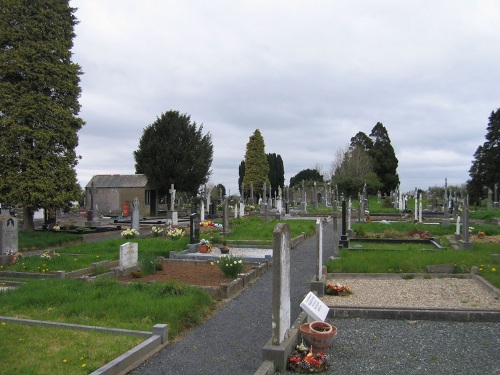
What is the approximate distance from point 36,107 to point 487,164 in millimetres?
46375

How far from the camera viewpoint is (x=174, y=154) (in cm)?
4131

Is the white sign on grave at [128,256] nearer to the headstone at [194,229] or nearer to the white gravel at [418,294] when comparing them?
the headstone at [194,229]

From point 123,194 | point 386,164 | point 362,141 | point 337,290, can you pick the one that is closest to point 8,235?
point 337,290

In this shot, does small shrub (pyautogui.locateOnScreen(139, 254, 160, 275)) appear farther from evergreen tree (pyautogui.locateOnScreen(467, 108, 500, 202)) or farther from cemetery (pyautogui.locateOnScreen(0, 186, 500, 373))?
evergreen tree (pyautogui.locateOnScreen(467, 108, 500, 202))

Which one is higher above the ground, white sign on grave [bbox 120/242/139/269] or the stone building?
the stone building

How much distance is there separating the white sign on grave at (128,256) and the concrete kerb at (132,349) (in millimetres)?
4224

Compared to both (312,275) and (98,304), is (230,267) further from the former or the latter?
(98,304)

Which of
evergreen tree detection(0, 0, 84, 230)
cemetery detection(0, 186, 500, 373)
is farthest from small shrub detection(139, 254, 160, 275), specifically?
evergreen tree detection(0, 0, 84, 230)

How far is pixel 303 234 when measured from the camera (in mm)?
19531

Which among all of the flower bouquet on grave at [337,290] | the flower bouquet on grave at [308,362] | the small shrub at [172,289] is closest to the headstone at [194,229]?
the small shrub at [172,289]

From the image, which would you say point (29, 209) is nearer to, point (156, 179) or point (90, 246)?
point (90, 246)

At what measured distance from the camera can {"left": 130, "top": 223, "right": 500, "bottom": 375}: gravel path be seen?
5398mm

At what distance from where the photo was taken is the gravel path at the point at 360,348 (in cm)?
540

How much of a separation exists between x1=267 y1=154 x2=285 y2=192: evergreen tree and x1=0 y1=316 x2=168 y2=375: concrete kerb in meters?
63.5
